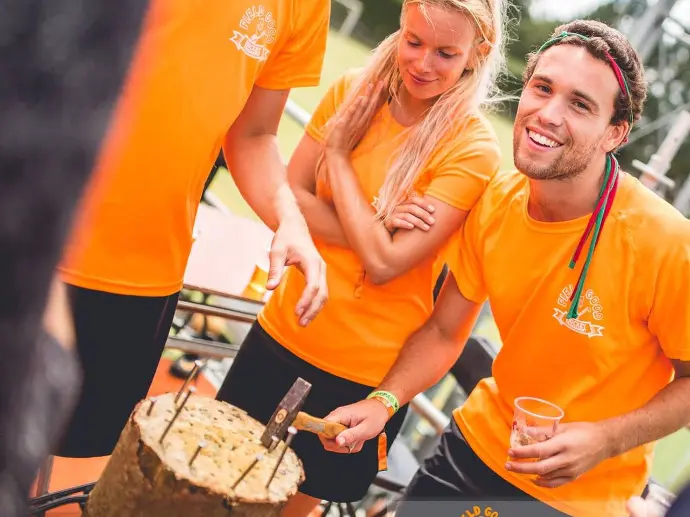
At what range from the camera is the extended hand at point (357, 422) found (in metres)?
1.63

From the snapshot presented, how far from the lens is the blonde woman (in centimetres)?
198

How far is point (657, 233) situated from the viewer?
1.74 m

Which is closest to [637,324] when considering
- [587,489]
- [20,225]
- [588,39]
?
[587,489]

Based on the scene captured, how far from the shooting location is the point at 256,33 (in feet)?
5.17

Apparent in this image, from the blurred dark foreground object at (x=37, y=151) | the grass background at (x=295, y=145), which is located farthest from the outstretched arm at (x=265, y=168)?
the blurred dark foreground object at (x=37, y=151)

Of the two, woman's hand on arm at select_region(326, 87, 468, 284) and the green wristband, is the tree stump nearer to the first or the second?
the green wristband

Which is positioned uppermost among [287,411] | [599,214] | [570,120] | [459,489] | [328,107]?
[570,120]

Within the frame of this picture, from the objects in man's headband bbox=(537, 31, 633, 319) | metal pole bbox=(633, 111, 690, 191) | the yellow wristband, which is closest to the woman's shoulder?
man's headband bbox=(537, 31, 633, 319)

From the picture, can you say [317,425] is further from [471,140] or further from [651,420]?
Result: [471,140]

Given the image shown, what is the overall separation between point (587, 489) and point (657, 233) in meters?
0.67

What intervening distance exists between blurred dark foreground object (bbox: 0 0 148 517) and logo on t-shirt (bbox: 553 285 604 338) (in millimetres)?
1675

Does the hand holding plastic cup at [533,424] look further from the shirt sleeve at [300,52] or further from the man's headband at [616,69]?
the shirt sleeve at [300,52]

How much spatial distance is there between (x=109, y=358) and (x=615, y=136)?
1.39m

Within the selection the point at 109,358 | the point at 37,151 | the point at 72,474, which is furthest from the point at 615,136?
the point at 72,474
